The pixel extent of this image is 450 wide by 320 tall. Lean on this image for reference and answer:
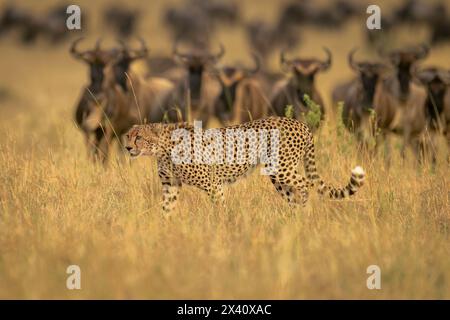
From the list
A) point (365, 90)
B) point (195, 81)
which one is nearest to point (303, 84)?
point (365, 90)

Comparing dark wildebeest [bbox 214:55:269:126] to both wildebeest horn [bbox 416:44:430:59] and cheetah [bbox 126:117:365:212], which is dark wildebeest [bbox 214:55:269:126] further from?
cheetah [bbox 126:117:365:212]

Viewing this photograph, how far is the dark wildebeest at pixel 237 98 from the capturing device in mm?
12883

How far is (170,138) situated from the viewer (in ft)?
21.5

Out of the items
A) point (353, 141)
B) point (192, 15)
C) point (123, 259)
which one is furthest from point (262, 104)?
point (192, 15)

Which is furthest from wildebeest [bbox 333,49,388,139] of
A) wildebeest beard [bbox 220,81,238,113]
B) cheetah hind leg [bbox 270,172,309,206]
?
cheetah hind leg [bbox 270,172,309,206]

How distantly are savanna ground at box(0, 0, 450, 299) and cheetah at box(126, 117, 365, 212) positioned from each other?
0.50 feet

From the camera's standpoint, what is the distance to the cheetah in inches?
255

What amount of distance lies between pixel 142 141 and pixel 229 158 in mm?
676

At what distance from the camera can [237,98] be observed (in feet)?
42.9

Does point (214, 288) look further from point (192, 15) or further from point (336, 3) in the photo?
point (336, 3)

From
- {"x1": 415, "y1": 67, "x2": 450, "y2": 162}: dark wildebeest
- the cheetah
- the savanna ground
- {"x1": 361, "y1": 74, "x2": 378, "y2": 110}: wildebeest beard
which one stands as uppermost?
{"x1": 361, "y1": 74, "x2": 378, "y2": 110}: wildebeest beard

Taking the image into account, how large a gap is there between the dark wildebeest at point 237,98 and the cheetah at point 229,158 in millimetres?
5855
